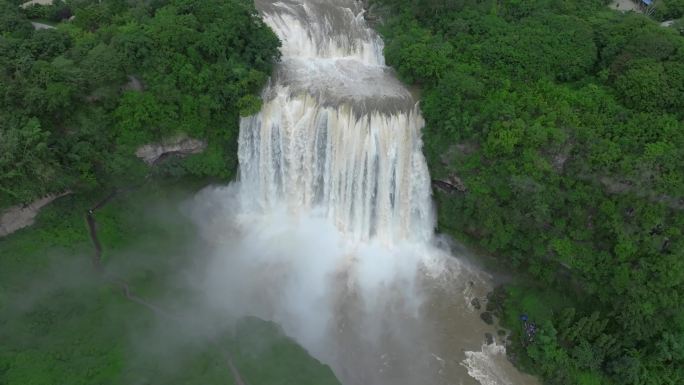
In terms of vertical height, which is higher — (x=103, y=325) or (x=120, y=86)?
(x=120, y=86)

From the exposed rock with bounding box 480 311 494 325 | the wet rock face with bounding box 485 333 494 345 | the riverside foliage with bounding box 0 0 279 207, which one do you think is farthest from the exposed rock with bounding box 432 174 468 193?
the riverside foliage with bounding box 0 0 279 207

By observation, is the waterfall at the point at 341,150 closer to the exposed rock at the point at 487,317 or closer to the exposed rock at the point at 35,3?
the exposed rock at the point at 487,317

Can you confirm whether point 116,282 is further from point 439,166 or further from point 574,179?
point 574,179

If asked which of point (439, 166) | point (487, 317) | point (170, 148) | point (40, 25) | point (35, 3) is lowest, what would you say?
point (487, 317)

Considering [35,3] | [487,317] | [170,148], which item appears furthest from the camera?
[35,3]

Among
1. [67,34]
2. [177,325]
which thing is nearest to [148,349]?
[177,325]

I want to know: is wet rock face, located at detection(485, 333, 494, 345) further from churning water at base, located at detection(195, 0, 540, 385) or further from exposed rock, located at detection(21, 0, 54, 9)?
exposed rock, located at detection(21, 0, 54, 9)

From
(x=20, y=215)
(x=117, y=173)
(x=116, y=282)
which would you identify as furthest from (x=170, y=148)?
(x=20, y=215)
